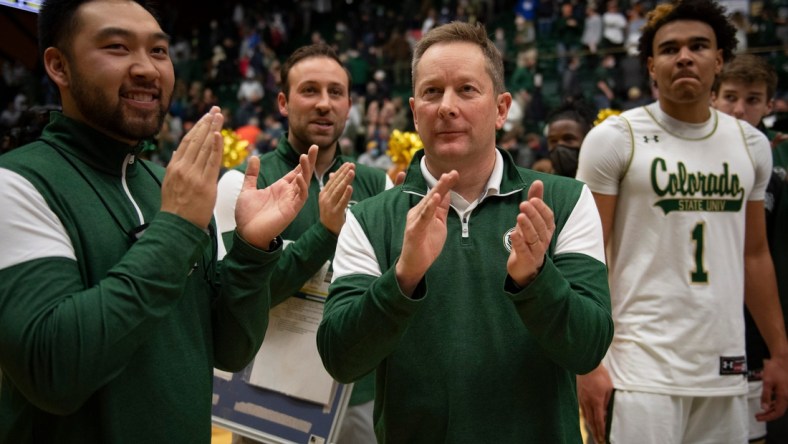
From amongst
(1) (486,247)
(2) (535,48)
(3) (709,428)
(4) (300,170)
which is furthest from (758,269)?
(2) (535,48)

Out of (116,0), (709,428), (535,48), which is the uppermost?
(535,48)

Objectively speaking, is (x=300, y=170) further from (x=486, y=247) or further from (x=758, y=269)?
(x=758, y=269)

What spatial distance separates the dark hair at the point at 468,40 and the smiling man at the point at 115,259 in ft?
2.07

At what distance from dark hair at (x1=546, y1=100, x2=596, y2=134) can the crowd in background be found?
7.09 m

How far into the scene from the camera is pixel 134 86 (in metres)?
1.83

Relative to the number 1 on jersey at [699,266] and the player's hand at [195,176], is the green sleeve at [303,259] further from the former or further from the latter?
the number 1 on jersey at [699,266]

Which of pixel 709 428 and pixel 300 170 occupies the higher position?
pixel 300 170

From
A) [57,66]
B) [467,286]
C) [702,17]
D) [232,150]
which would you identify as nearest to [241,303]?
[467,286]

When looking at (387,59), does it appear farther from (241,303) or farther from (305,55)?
(241,303)

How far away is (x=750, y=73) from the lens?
13.5 feet

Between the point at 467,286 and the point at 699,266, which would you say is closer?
the point at 467,286

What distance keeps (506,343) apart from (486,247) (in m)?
0.26

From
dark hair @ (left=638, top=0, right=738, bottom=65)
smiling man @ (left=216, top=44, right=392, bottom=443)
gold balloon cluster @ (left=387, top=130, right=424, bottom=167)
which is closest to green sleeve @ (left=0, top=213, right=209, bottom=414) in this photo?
smiling man @ (left=216, top=44, right=392, bottom=443)

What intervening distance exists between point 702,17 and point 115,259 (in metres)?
2.54
